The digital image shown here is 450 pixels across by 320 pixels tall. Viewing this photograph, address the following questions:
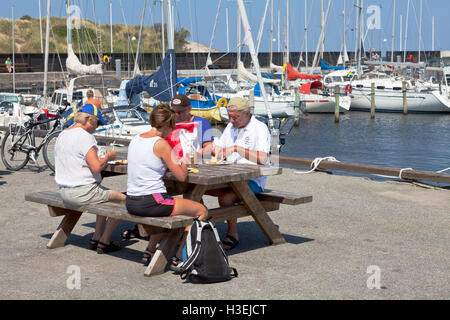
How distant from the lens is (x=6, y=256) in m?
6.91

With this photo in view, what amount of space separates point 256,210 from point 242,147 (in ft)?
2.22

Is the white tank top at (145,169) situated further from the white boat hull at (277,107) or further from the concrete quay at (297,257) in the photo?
the white boat hull at (277,107)

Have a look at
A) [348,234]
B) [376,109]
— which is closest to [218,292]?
[348,234]

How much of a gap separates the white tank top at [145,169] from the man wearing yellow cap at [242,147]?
3.49 ft

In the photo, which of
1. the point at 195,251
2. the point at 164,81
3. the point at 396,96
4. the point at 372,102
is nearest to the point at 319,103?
the point at 372,102

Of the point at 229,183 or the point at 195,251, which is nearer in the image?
the point at 195,251

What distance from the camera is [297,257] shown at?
6.80 m

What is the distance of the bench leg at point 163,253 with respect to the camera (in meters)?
6.14

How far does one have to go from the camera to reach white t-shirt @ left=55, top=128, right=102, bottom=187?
6773 millimetres

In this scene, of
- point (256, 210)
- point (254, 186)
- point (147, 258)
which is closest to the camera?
point (147, 258)

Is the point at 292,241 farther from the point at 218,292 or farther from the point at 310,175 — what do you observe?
the point at 310,175

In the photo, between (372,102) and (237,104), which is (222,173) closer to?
(237,104)
